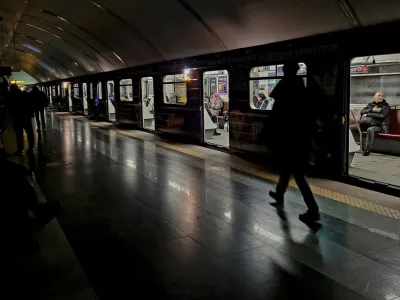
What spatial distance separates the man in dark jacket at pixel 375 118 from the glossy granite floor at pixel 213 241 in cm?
350

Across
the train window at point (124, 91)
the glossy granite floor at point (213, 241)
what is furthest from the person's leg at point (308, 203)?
the train window at point (124, 91)

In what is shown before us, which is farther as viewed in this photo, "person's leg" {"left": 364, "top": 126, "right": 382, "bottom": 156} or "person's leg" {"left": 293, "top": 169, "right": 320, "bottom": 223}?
"person's leg" {"left": 364, "top": 126, "right": 382, "bottom": 156}

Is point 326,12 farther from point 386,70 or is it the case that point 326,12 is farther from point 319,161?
point 386,70

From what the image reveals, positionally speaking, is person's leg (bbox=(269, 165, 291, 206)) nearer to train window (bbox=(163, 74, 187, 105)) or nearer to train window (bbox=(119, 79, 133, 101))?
train window (bbox=(163, 74, 187, 105))

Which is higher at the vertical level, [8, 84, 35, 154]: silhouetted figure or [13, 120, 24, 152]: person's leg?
[8, 84, 35, 154]: silhouetted figure

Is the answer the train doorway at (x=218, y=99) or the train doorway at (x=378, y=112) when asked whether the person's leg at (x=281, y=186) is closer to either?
the train doorway at (x=378, y=112)

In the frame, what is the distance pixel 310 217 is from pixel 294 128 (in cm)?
103

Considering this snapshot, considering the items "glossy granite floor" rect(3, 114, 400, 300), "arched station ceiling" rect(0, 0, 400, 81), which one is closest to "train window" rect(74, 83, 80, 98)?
"arched station ceiling" rect(0, 0, 400, 81)

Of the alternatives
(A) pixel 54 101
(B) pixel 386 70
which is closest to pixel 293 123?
(B) pixel 386 70

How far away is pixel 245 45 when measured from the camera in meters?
8.77

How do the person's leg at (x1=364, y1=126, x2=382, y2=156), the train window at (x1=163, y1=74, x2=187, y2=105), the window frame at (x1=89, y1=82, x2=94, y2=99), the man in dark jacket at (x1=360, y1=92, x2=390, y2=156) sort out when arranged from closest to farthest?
the man in dark jacket at (x1=360, y1=92, x2=390, y2=156), the person's leg at (x1=364, y1=126, x2=382, y2=156), the train window at (x1=163, y1=74, x2=187, y2=105), the window frame at (x1=89, y1=82, x2=94, y2=99)

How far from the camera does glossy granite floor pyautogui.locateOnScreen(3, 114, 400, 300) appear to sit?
3.20m

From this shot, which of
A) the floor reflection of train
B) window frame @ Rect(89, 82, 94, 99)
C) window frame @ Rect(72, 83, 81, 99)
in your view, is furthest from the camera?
window frame @ Rect(72, 83, 81, 99)

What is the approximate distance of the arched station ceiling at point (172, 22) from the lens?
6.38 m
